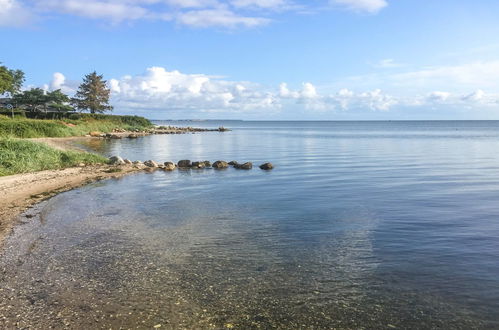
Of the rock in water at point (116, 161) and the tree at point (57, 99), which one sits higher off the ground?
the tree at point (57, 99)

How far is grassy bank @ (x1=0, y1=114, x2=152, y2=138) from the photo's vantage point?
62.2 meters

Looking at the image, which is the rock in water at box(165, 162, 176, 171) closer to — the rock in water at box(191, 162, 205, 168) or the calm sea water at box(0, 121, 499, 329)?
the rock in water at box(191, 162, 205, 168)

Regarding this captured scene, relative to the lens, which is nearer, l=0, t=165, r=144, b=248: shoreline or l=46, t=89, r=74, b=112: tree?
l=0, t=165, r=144, b=248: shoreline

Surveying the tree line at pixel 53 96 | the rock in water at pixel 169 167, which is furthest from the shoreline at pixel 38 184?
the tree line at pixel 53 96

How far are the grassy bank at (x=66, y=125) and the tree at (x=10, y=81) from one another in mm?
7278

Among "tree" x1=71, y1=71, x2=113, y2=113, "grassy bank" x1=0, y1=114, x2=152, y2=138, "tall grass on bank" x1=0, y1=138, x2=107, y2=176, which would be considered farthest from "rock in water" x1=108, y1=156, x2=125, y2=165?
"tree" x1=71, y1=71, x2=113, y2=113

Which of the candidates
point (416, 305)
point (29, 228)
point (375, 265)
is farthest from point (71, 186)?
point (416, 305)

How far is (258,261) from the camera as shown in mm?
12477

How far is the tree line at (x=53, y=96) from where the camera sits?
308ft

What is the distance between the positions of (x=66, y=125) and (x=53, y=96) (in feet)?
66.7

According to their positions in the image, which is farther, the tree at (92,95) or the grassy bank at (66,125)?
the tree at (92,95)

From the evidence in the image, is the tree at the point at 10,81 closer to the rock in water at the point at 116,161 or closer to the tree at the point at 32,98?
the tree at the point at 32,98

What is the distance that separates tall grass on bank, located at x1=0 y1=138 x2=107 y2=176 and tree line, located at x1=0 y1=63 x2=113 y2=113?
53.7 m

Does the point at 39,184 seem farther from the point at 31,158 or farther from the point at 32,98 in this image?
the point at 32,98
